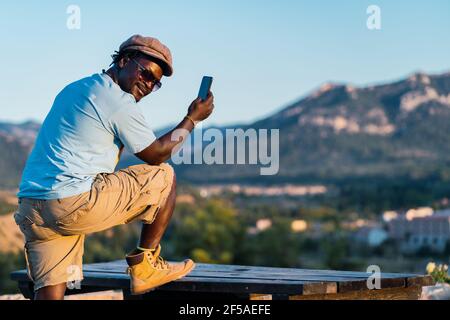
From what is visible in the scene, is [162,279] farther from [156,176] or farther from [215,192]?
[215,192]

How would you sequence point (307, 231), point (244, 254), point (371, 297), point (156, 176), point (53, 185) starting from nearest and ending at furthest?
point (53, 185) → point (156, 176) → point (371, 297) → point (244, 254) → point (307, 231)

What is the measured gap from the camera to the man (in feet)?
12.8

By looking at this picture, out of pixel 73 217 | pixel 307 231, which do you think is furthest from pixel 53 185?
pixel 307 231

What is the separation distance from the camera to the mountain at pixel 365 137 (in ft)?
232

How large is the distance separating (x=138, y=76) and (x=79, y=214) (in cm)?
70

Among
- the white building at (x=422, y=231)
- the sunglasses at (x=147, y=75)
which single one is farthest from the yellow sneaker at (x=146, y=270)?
the white building at (x=422, y=231)

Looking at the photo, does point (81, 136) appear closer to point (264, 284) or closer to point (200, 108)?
point (200, 108)

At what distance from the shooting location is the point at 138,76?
4133mm

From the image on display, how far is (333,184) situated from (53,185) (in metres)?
70.3

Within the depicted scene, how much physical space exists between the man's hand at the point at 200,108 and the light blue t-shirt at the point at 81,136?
0.88 ft

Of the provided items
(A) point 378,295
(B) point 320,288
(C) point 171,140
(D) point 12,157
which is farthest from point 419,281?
(D) point 12,157

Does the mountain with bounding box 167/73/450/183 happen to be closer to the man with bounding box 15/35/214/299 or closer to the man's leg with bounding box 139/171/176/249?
the man's leg with bounding box 139/171/176/249

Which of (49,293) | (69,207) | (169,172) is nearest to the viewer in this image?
(69,207)
